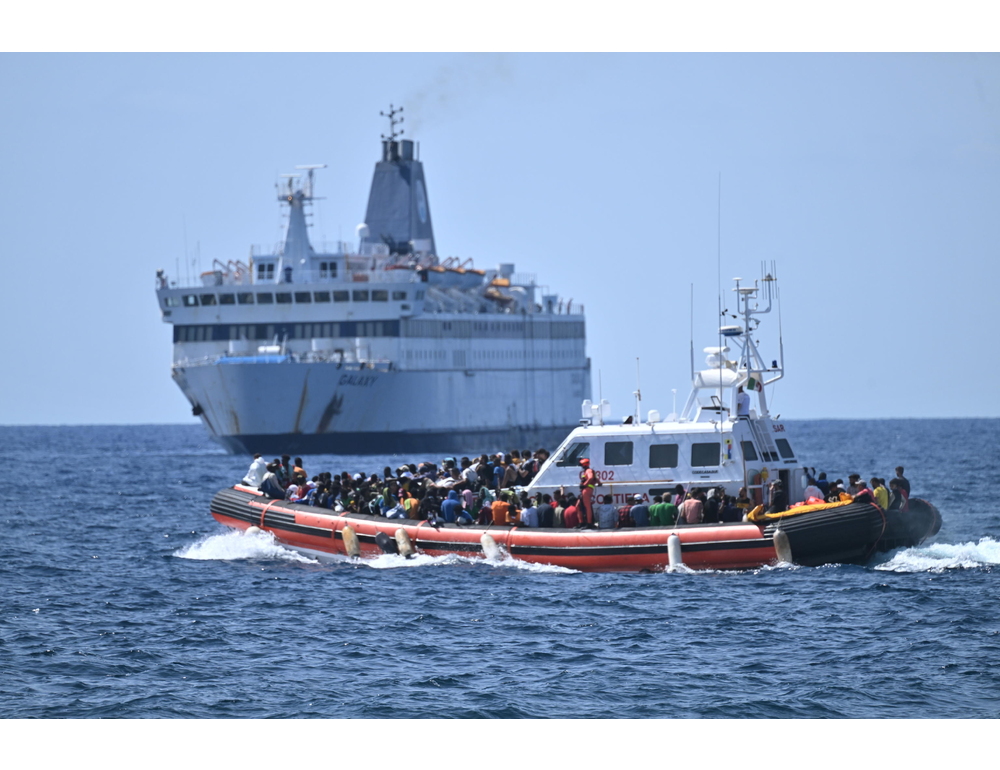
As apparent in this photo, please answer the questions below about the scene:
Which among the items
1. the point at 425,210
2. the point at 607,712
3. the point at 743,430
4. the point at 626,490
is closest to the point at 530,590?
the point at 626,490

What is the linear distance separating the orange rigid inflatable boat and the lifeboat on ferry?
0.05 feet

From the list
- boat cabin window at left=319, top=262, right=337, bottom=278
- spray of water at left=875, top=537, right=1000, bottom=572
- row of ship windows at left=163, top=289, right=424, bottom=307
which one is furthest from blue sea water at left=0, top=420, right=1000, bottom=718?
boat cabin window at left=319, top=262, right=337, bottom=278

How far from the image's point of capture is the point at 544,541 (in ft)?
82.1

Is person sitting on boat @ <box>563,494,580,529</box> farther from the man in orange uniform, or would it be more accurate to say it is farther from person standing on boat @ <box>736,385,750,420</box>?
person standing on boat @ <box>736,385,750,420</box>

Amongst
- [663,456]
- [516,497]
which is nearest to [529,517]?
[516,497]

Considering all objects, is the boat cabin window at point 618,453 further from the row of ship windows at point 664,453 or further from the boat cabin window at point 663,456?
the boat cabin window at point 663,456

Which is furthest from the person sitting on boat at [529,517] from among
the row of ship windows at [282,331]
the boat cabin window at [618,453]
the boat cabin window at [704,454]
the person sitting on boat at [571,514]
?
the row of ship windows at [282,331]

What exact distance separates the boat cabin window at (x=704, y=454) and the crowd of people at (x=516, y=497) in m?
0.45

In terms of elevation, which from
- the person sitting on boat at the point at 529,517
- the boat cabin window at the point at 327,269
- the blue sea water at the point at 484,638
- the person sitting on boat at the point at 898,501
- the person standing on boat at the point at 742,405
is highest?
the boat cabin window at the point at 327,269

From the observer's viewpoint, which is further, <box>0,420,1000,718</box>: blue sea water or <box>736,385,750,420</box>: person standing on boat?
<box>736,385,750,420</box>: person standing on boat

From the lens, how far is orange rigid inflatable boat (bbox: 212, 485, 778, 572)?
23.7 m

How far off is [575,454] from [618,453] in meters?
0.83

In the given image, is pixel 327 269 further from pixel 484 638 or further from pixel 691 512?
pixel 484 638

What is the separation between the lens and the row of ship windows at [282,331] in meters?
78.8
